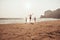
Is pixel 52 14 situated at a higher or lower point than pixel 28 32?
higher

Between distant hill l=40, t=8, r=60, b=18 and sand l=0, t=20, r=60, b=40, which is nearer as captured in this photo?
sand l=0, t=20, r=60, b=40

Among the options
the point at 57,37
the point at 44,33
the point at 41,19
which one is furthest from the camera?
the point at 41,19

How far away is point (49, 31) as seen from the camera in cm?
207

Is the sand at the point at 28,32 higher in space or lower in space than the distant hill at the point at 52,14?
lower

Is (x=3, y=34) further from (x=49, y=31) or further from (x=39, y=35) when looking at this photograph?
(x=49, y=31)

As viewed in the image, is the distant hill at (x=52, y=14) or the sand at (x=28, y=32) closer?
the sand at (x=28, y=32)

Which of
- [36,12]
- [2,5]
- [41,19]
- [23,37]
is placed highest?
[2,5]

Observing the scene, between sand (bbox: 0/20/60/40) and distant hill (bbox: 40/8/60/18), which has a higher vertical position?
distant hill (bbox: 40/8/60/18)

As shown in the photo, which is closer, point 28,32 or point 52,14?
point 28,32

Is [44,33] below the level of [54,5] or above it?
below

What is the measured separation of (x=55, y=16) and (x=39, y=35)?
1.06 meters

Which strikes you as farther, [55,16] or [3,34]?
[55,16]

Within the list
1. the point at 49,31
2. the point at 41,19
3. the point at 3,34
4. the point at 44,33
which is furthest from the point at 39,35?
the point at 41,19

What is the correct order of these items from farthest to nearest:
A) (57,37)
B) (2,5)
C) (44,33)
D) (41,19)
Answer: (41,19) → (2,5) → (44,33) → (57,37)
